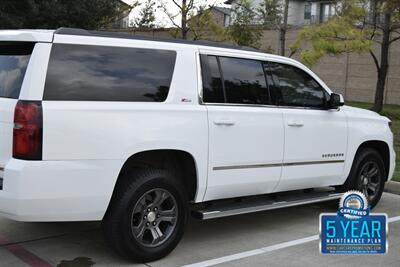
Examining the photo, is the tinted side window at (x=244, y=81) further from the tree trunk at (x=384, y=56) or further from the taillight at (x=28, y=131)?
the tree trunk at (x=384, y=56)

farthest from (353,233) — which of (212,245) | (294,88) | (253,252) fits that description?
(294,88)

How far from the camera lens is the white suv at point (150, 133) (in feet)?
13.9

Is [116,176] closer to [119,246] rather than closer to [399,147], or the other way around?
[119,246]

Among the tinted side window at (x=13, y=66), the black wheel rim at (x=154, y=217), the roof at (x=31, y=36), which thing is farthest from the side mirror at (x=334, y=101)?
the tinted side window at (x=13, y=66)

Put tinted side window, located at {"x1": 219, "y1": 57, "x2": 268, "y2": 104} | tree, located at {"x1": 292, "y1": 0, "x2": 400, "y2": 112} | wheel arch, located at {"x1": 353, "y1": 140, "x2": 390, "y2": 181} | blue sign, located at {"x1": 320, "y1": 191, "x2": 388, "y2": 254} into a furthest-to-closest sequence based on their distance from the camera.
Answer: tree, located at {"x1": 292, "y1": 0, "x2": 400, "y2": 112}, wheel arch, located at {"x1": 353, "y1": 140, "x2": 390, "y2": 181}, tinted side window, located at {"x1": 219, "y1": 57, "x2": 268, "y2": 104}, blue sign, located at {"x1": 320, "y1": 191, "x2": 388, "y2": 254}

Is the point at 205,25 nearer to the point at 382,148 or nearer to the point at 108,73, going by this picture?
the point at 382,148

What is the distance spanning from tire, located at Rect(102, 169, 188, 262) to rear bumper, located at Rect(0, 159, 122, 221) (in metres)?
0.16

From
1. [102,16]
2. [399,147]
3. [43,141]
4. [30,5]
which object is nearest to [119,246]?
[43,141]

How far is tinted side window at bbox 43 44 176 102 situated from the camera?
14.3 ft

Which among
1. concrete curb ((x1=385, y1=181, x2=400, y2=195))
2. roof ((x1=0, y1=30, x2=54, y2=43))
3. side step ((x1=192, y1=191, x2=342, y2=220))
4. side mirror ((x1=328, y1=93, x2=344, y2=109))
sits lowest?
concrete curb ((x1=385, y1=181, x2=400, y2=195))

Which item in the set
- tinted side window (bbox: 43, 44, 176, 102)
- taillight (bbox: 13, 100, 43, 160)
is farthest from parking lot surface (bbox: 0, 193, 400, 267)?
tinted side window (bbox: 43, 44, 176, 102)

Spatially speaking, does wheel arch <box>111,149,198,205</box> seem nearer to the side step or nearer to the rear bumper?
the side step

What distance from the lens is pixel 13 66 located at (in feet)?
14.8

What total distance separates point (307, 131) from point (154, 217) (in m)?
2.04
